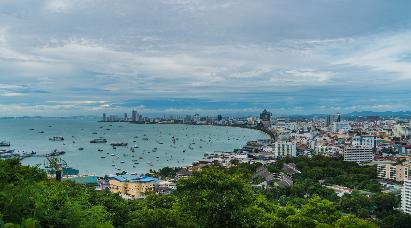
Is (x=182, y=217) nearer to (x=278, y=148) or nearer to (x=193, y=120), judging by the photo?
(x=278, y=148)

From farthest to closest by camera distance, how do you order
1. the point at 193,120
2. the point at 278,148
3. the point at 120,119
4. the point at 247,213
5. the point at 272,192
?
the point at 120,119, the point at 193,120, the point at 278,148, the point at 272,192, the point at 247,213

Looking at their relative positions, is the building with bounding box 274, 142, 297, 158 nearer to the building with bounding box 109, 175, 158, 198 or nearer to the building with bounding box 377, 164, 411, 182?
the building with bounding box 377, 164, 411, 182

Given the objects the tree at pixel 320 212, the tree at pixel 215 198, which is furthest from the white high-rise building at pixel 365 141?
the tree at pixel 215 198

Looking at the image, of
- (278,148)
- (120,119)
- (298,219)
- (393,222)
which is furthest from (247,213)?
(120,119)

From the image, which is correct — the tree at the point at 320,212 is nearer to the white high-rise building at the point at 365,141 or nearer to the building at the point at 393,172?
the building at the point at 393,172

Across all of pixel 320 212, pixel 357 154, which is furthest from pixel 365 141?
pixel 320 212

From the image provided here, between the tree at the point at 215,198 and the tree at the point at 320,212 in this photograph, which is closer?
the tree at the point at 215,198

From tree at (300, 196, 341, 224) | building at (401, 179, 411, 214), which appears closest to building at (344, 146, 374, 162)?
building at (401, 179, 411, 214)

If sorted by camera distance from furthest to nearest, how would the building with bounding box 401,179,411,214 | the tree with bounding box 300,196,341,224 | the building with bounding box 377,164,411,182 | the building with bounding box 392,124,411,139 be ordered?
1. the building with bounding box 392,124,411,139
2. the building with bounding box 377,164,411,182
3. the building with bounding box 401,179,411,214
4. the tree with bounding box 300,196,341,224
